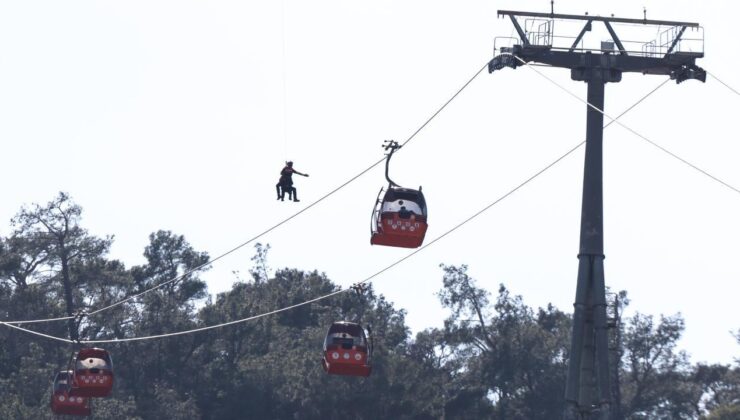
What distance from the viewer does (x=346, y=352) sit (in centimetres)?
4812

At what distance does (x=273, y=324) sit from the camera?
118812 mm

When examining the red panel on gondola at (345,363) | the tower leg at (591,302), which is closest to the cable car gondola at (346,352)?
the red panel on gondola at (345,363)

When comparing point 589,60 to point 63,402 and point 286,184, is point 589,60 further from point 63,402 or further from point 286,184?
point 63,402

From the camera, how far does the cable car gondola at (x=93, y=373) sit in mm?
56688

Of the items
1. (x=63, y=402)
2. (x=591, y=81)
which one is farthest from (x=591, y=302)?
(x=63, y=402)

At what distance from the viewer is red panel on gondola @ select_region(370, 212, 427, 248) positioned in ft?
128

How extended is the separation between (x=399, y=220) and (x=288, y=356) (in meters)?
70.1

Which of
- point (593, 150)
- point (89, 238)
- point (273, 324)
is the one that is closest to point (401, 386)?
point (273, 324)

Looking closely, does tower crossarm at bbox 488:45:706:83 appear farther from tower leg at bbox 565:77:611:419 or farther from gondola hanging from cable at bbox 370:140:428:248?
gondola hanging from cable at bbox 370:140:428:248

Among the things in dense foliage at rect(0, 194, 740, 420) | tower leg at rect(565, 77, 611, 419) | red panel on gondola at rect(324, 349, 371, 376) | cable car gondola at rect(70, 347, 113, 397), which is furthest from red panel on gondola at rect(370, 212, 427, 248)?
dense foliage at rect(0, 194, 740, 420)

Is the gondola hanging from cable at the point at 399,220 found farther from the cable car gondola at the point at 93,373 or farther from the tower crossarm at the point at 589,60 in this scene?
the cable car gondola at the point at 93,373

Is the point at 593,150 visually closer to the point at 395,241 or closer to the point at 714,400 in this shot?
the point at 395,241

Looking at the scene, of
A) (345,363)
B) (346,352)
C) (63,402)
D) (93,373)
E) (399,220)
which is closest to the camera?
(399,220)

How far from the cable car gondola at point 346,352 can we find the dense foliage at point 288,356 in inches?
2042
